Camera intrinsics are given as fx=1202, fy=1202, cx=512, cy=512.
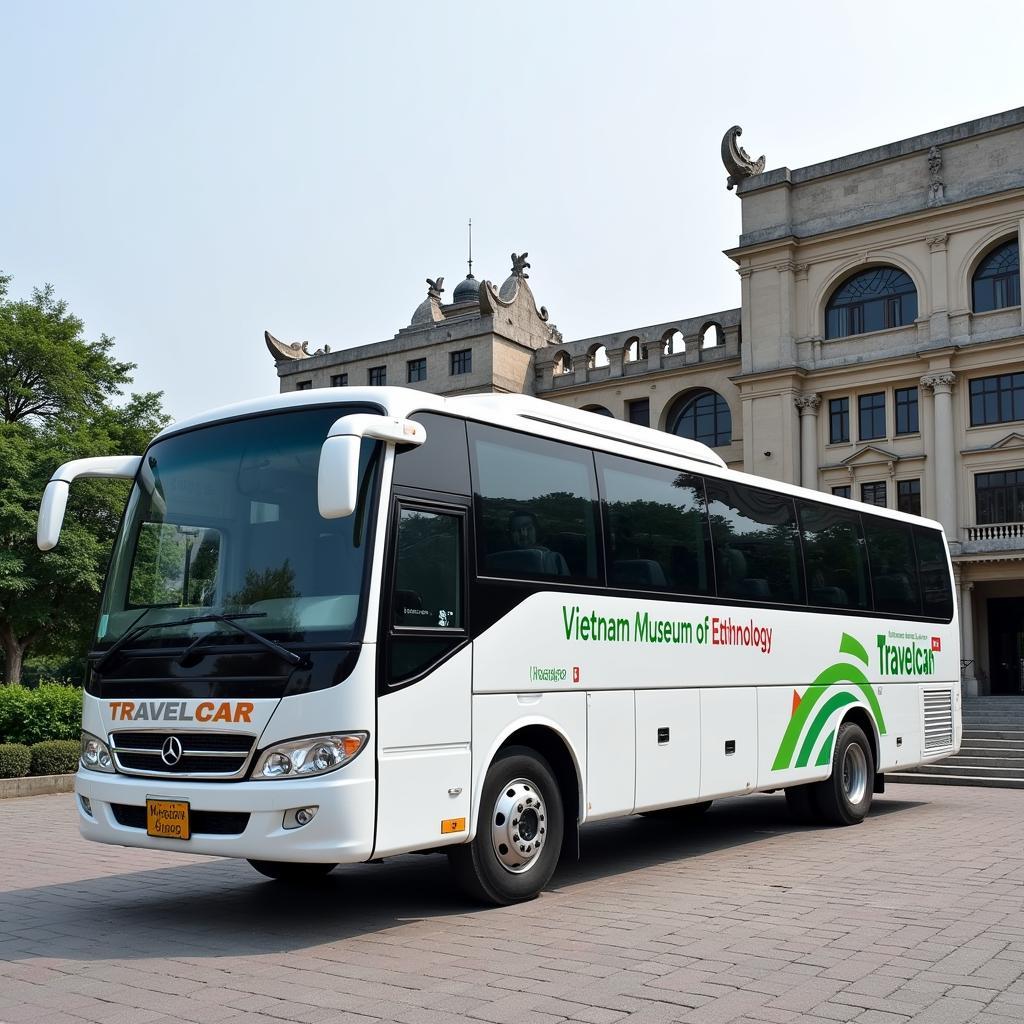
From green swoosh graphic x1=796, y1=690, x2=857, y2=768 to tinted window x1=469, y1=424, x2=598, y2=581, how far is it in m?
4.09

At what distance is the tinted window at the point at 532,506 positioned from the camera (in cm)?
827

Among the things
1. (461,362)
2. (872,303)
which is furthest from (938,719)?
(461,362)

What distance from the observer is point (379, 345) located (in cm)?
5644

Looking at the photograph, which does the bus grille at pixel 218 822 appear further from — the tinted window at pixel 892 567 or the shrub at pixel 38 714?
the shrub at pixel 38 714

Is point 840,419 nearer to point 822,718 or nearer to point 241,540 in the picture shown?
point 822,718

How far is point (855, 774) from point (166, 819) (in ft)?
27.7

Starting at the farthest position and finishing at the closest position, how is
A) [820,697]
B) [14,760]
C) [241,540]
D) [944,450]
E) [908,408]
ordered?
[908,408] < [944,450] < [14,760] < [820,697] < [241,540]

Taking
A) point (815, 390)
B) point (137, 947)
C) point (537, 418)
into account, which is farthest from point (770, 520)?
point (815, 390)

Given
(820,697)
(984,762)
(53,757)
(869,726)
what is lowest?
(984,762)

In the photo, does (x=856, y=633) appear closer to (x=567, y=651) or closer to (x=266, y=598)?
(x=567, y=651)

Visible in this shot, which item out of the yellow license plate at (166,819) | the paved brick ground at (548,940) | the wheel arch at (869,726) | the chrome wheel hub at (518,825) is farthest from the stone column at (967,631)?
the yellow license plate at (166,819)

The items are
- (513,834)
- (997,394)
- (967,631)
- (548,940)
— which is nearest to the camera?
(548,940)

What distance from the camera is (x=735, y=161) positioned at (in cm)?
4656

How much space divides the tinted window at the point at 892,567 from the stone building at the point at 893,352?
26.2 meters
